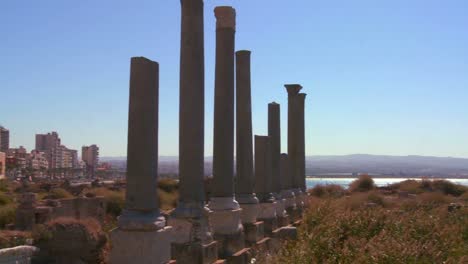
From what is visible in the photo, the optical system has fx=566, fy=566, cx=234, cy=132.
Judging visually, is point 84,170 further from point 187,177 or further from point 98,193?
point 187,177

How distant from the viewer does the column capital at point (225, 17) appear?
13789 mm

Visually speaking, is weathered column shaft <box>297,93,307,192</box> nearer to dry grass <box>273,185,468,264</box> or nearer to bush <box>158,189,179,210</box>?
dry grass <box>273,185,468,264</box>

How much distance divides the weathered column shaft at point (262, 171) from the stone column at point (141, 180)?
8.40 metres

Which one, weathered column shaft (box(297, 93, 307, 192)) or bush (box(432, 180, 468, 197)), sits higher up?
weathered column shaft (box(297, 93, 307, 192))

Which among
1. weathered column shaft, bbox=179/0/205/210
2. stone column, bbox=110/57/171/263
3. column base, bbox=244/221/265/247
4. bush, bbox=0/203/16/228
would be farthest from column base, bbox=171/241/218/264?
bush, bbox=0/203/16/228

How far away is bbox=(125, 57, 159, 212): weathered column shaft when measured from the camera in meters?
9.27

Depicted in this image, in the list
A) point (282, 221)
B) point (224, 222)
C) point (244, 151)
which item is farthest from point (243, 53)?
point (282, 221)

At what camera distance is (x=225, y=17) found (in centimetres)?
1382

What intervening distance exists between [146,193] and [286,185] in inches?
553

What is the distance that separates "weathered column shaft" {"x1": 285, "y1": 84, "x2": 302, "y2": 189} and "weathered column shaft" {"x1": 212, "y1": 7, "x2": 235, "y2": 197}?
32.3 ft

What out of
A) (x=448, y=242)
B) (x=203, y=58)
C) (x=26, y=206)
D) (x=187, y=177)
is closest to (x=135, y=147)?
(x=187, y=177)

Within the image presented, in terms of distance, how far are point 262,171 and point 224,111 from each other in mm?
4856

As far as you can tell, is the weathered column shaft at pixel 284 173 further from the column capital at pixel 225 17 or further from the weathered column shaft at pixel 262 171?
the column capital at pixel 225 17

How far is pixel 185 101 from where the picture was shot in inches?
452
